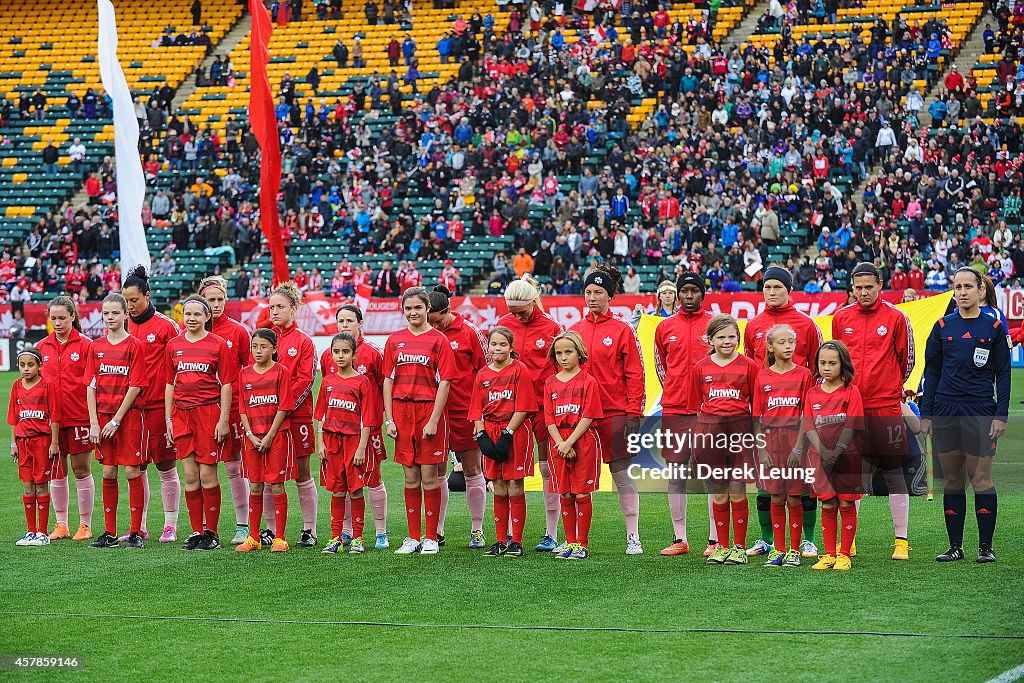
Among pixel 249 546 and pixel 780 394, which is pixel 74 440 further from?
pixel 780 394

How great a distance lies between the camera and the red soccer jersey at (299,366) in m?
9.27

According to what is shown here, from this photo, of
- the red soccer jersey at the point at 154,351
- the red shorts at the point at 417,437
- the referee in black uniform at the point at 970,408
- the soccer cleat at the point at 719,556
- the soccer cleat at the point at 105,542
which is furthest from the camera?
the red soccer jersey at the point at 154,351

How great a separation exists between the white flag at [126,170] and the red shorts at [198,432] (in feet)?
17.1

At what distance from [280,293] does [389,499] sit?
2842 millimetres

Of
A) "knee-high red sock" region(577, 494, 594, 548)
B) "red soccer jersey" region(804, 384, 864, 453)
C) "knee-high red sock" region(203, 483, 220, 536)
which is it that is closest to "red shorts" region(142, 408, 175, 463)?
"knee-high red sock" region(203, 483, 220, 536)

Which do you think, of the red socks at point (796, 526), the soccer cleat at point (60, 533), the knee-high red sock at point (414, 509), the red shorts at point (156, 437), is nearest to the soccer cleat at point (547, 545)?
the knee-high red sock at point (414, 509)

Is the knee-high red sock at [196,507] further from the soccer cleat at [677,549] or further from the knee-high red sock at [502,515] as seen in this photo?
the soccer cleat at [677,549]

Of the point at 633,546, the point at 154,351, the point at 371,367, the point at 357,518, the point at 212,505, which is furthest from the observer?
the point at 154,351

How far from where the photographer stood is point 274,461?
914 centimetres

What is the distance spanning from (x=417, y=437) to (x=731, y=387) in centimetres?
212

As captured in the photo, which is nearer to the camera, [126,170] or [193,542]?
[193,542]

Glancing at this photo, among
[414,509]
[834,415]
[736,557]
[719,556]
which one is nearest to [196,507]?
[414,509]

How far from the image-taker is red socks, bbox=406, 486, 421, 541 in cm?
905

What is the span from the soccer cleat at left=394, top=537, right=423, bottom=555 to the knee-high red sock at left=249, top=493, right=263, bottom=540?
1.01m
